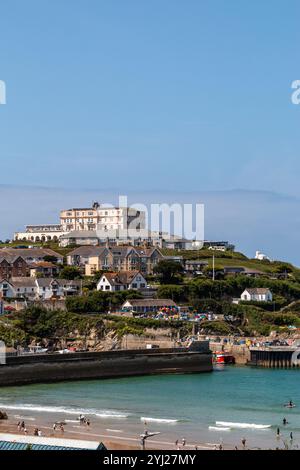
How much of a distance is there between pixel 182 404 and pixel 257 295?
1412 inches

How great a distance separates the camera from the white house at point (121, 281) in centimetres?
7919

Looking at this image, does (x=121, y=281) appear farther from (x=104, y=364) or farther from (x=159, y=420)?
(x=159, y=420)

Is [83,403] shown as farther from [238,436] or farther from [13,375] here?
[238,436]

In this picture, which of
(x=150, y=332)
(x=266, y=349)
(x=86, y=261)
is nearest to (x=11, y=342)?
(x=150, y=332)

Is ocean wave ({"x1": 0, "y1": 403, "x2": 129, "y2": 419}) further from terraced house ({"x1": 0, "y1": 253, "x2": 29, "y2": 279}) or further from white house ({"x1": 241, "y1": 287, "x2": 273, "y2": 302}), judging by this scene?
white house ({"x1": 241, "y1": 287, "x2": 273, "y2": 302})

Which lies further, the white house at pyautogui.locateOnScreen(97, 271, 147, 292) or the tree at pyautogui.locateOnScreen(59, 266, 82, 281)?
the tree at pyautogui.locateOnScreen(59, 266, 82, 281)

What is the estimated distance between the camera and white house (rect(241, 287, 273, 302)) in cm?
8125

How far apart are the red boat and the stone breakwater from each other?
14.7ft

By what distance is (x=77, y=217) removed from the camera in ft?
350

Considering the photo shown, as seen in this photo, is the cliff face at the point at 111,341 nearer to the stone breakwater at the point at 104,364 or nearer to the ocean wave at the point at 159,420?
the stone breakwater at the point at 104,364

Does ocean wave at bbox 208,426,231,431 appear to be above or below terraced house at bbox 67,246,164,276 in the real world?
below

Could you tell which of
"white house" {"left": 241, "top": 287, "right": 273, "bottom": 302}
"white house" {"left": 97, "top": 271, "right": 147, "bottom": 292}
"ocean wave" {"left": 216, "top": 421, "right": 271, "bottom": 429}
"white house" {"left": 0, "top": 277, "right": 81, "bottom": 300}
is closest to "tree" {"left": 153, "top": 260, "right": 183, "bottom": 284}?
"white house" {"left": 97, "top": 271, "right": 147, "bottom": 292}

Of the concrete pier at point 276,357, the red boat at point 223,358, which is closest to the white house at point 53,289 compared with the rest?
the red boat at point 223,358

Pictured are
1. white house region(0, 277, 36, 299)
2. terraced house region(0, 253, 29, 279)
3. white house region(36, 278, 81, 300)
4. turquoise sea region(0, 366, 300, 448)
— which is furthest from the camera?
terraced house region(0, 253, 29, 279)
